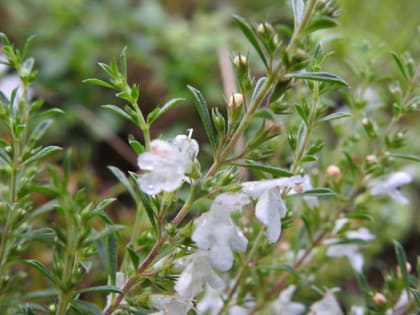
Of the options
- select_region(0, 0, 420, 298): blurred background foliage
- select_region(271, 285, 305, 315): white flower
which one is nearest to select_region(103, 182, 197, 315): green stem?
select_region(271, 285, 305, 315): white flower

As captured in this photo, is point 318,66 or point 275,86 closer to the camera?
point 275,86

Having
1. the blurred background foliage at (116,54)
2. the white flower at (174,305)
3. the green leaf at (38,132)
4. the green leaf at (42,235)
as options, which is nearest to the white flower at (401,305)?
the white flower at (174,305)

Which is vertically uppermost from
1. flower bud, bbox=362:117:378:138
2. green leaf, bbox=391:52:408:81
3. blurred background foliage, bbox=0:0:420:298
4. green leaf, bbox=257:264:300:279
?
green leaf, bbox=391:52:408:81

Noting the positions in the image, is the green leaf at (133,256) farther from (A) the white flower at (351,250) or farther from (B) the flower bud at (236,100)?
(A) the white flower at (351,250)

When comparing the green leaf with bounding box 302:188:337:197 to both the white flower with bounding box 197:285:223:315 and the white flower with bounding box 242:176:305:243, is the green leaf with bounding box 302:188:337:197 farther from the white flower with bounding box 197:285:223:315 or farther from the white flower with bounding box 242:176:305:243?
the white flower with bounding box 197:285:223:315

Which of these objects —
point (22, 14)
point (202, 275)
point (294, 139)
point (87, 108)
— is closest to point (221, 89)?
point (87, 108)

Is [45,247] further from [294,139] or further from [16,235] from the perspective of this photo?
[294,139]

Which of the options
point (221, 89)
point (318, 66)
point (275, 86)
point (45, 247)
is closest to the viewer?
point (275, 86)
